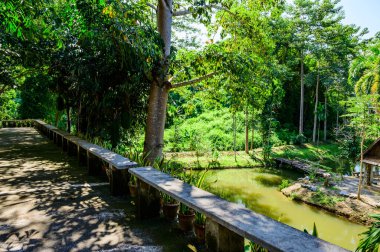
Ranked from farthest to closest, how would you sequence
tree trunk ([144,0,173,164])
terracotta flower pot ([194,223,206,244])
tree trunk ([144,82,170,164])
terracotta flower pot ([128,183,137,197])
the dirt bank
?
the dirt bank
tree trunk ([144,82,170,164])
tree trunk ([144,0,173,164])
terracotta flower pot ([128,183,137,197])
terracotta flower pot ([194,223,206,244])

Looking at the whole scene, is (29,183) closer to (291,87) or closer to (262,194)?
(262,194)

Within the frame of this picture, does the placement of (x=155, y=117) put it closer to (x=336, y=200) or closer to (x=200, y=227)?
(x=200, y=227)

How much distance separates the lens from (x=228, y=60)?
7.34 m

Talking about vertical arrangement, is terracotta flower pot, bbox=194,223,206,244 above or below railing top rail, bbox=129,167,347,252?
below

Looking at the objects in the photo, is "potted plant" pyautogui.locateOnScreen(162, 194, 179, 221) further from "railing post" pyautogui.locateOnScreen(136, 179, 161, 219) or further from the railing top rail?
the railing top rail

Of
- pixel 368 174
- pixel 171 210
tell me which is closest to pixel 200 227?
pixel 171 210

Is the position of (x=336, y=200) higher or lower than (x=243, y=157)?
lower

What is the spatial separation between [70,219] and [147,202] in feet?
3.28

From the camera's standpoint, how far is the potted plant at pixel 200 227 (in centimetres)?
307

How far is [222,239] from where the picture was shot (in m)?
2.67

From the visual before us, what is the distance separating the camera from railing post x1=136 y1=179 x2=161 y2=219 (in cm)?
376

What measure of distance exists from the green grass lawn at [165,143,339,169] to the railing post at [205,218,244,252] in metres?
17.4

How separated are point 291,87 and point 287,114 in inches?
131

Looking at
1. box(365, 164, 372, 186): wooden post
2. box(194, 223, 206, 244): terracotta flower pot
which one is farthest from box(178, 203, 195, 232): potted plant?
box(365, 164, 372, 186): wooden post
